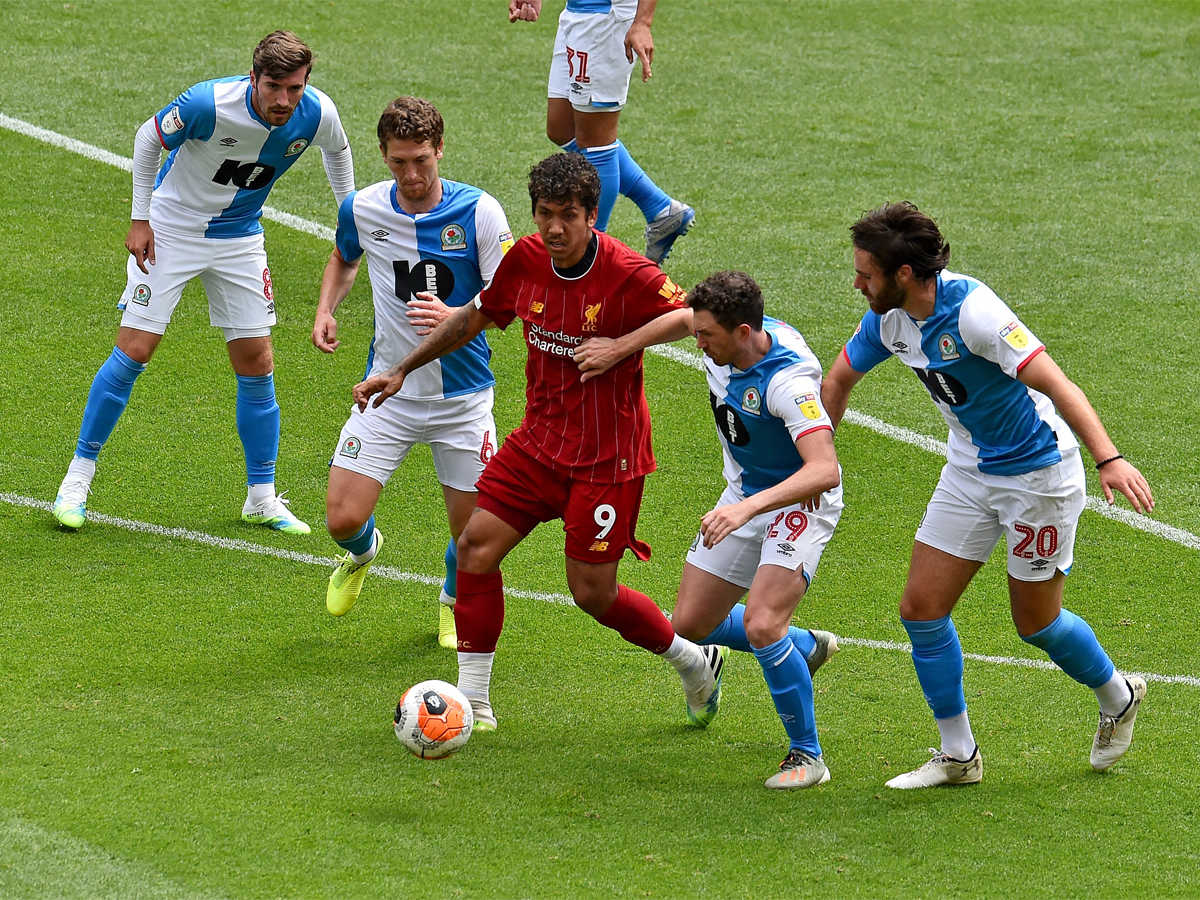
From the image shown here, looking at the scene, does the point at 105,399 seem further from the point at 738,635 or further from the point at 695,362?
the point at 695,362

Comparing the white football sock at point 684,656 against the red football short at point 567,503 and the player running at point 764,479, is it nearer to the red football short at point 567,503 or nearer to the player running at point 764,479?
the player running at point 764,479

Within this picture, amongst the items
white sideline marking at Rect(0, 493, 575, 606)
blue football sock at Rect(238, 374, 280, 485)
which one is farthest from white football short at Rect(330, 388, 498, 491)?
blue football sock at Rect(238, 374, 280, 485)

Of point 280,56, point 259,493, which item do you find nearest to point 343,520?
point 259,493

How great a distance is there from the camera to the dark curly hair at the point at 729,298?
5535 mm

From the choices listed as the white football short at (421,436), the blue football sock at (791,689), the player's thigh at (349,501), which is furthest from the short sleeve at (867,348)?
the player's thigh at (349,501)

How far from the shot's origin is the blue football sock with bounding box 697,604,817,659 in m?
6.36

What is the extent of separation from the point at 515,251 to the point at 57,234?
6.48 metres

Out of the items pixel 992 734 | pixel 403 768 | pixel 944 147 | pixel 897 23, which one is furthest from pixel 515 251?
pixel 897 23

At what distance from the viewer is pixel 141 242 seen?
7824 mm

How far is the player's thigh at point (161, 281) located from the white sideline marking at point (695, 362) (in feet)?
10.9

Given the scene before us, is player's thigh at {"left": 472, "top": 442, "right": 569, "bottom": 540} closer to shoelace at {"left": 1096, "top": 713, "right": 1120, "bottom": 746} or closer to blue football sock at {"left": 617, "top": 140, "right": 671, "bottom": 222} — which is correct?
shoelace at {"left": 1096, "top": 713, "right": 1120, "bottom": 746}

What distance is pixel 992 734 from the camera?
6359mm

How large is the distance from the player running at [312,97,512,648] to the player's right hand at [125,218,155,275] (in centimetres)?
→ 139

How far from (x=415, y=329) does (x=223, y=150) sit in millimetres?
1915
